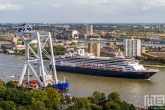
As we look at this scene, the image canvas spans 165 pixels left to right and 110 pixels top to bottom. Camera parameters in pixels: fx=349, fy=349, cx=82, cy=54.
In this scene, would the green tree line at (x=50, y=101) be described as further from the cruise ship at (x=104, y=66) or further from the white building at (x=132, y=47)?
the white building at (x=132, y=47)

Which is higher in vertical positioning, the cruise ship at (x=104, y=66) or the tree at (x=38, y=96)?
the tree at (x=38, y=96)

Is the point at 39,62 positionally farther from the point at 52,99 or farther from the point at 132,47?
the point at 132,47

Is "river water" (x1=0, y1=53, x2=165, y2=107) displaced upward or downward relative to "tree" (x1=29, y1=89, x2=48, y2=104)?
downward

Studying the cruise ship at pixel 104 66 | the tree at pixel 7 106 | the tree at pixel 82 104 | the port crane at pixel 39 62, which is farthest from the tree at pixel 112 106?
the cruise ship at pixel 104 66

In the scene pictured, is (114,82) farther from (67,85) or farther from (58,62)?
(58,62)

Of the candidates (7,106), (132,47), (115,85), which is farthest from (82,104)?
(132,47)

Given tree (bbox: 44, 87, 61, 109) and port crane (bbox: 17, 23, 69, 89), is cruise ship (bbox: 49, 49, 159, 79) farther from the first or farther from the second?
tree (bbox: 44, 87, 61, 109)

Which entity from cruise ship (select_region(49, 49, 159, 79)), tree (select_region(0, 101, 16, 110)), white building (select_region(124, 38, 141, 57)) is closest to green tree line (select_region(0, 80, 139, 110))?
tree (select_region(0, 101, 16, 110))
